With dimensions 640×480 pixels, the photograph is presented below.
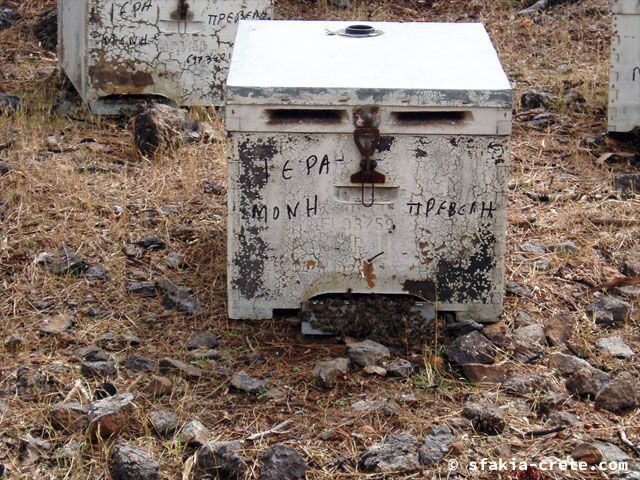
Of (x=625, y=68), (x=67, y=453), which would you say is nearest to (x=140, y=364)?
(x=67, y=453)

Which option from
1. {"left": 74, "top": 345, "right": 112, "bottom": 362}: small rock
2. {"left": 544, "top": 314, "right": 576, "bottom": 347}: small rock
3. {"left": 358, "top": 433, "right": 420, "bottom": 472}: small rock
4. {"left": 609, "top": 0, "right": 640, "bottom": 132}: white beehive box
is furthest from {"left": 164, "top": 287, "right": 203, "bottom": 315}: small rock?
{"left": 609, "top": 0, "right": 640, "bottom": 132}: white beehive box

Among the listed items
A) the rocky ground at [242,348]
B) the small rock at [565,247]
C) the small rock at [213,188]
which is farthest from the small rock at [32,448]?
the small rock at [565,247]

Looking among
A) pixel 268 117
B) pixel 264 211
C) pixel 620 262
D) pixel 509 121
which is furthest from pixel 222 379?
pixel 620 262

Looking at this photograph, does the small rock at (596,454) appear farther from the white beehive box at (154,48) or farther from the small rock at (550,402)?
the white beehive box at (154,48)

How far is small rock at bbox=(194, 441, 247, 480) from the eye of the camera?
3574mm

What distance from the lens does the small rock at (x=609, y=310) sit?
4586 millimetres

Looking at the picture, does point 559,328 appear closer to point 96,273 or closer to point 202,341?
point 202,341

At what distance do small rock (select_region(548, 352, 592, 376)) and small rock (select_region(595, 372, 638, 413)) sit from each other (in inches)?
8.2

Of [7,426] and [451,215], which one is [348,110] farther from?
[7,426]

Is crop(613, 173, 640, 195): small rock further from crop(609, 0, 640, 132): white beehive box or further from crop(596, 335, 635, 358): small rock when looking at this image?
crop(596, 335, 635, 358): small rock

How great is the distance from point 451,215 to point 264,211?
2.12 feet

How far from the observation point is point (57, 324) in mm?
4496

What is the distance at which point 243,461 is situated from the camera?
11.8 ft

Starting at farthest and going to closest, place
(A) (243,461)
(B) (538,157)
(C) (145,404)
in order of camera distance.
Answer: (B) (538,157) < (C) (145,404) < (A) (243,461)
